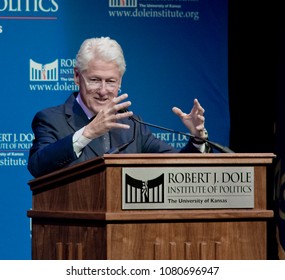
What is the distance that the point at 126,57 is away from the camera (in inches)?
227

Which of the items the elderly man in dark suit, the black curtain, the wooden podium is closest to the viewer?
the wooden podium

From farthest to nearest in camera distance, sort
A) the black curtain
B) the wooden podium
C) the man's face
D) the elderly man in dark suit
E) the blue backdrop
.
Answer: the black curtain < the blue backdrop < the man's face < the elderly man in dark suit < the wooden podium

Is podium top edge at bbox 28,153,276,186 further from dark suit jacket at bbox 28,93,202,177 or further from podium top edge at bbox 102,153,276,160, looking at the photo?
dark suit jacket at bbox 28,93,202,177

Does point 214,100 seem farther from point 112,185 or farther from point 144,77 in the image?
point 112,185

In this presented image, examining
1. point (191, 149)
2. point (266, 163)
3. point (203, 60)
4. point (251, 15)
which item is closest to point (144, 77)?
point (203, 60)

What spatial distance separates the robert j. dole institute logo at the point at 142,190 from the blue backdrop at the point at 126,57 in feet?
8.33

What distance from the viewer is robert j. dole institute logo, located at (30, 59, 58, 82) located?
5.64 meters

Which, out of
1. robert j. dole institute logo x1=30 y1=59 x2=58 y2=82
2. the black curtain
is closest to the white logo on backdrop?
robert j. dole institute logo x1=30 y1=59 x2=58 y2=82

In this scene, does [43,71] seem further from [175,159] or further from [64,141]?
[175,159]

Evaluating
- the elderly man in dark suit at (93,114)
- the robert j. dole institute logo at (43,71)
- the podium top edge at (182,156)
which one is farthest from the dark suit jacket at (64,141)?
the robert j. dole institute logo at (43,71)

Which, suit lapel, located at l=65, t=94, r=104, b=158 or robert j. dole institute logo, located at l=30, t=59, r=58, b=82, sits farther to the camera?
robert j. dole institute logo, located at l=30, t=59, r=58, b=82

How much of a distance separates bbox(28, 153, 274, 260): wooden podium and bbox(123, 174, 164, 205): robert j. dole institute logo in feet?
Result: 0.09

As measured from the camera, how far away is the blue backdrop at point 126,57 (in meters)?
5.62

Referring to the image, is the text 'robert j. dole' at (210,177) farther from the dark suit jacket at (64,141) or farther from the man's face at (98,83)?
the man's face at (98,83)
